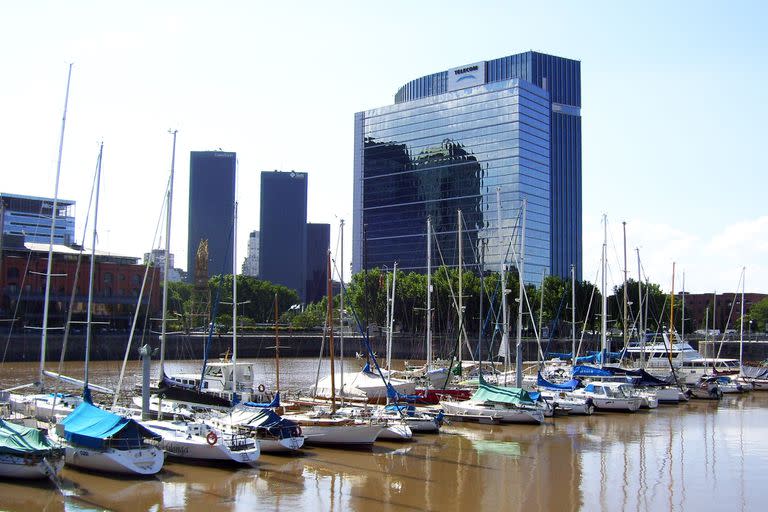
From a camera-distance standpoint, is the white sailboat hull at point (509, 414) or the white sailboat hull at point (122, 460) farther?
the white sailboat hull at point (509, 414)

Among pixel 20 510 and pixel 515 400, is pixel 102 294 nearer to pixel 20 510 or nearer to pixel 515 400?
pixel 515 400

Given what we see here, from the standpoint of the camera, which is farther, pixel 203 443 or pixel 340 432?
pixel 340 432

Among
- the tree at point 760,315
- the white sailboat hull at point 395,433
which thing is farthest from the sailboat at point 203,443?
the tree at point 760,315

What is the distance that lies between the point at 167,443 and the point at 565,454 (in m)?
18.4

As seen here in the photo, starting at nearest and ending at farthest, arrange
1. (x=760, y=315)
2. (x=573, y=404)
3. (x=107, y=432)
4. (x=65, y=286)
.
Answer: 1. (x=107, y=432)
2. (x=573, y=404)
3. (x=65, y=286)
4. (x=760, y=315)

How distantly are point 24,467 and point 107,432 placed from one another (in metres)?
3.27

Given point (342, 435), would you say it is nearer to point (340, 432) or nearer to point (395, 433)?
point (340, 432)

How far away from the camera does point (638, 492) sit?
31.4 metres

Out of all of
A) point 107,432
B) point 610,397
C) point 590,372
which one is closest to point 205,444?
point 107,432

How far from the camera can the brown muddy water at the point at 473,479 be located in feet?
94.0

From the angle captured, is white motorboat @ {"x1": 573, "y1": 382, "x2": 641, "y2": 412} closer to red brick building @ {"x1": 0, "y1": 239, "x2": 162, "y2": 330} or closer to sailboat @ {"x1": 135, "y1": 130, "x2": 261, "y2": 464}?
sailboat @ {"x1": 135, "y1": 130, "x2": 261, "y2": 464}

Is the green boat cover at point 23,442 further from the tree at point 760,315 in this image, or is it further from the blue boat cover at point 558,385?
the tree at point 760,315

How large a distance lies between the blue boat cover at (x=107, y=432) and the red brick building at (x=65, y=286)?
3238 inches

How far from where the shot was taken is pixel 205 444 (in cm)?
3375
